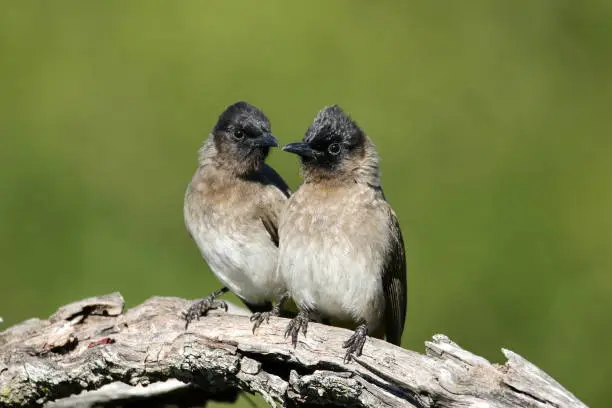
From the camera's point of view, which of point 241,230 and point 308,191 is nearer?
point 308,191

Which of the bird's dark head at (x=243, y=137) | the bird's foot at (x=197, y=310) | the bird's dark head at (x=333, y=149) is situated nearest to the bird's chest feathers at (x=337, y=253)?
the bird's dark head at (x=333, y=149)

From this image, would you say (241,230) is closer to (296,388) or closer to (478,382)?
(296,388)

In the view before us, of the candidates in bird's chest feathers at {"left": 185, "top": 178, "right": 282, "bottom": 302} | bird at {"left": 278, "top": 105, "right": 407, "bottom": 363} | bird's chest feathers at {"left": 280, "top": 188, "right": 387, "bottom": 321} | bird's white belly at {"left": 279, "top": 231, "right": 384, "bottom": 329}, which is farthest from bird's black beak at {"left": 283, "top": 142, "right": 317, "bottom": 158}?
bird's chest feathers at {"left": 185, "top": 178, "right": 282, "bottom": 302}

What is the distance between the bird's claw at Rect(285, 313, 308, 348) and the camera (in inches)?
153

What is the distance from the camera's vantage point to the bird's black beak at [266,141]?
471 centimetres

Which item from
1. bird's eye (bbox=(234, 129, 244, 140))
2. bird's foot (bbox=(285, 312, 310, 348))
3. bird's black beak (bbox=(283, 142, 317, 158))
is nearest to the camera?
bird's foot (bbox=(285, 312, 310, 348))

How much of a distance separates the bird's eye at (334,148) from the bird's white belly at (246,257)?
0.65 meters

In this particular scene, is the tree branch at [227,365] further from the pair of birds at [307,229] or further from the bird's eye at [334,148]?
the bird's eye at [334,148]

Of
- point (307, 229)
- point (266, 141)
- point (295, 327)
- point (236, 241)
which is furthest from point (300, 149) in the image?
point (295, 327)

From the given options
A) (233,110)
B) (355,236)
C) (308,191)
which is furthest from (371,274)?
(233,110)

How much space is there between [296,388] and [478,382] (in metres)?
0.72

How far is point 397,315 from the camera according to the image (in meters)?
4.40

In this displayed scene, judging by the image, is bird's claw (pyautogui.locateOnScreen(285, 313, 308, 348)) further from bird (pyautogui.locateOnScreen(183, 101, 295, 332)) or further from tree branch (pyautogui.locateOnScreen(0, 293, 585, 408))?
bird (pyautogui.locateOnScreen(183, 101, 295, 332))

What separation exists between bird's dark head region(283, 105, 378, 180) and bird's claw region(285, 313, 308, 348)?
0.72 meters
